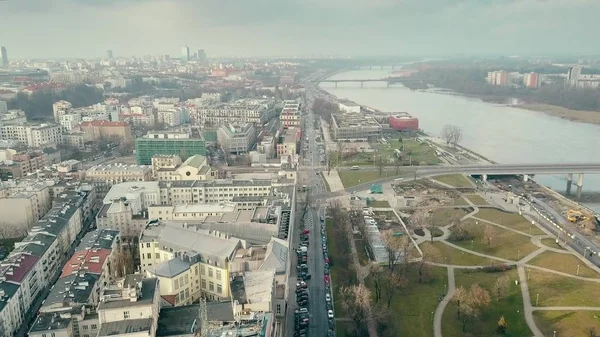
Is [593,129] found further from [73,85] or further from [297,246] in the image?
[73,85]

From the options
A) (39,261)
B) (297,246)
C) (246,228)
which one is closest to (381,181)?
(297,246)

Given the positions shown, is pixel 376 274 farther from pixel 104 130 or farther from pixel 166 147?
pixel 104 130

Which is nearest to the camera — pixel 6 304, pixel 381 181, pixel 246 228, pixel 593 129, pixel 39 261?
pixel 6 304

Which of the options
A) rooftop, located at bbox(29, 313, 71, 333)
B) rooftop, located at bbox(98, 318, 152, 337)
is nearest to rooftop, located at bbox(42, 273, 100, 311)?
rooftop, located at bbox(29, 313, 71, 333)

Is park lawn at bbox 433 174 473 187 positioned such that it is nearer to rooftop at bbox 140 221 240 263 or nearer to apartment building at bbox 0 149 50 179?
rooftop at bbox 140 221 240 263

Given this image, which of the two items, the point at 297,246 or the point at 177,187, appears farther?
the point at 177,187

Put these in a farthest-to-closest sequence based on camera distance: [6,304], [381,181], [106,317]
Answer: [381,181] → [6,304] → [106,317]

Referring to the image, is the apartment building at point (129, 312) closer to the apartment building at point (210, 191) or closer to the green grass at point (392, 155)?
the apartment building at point (210, 191)
